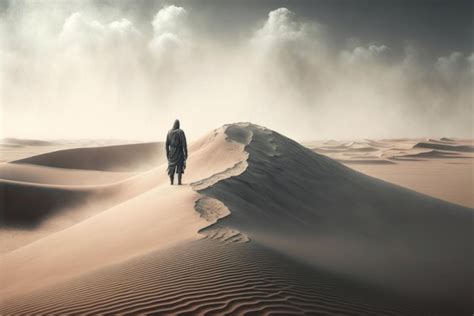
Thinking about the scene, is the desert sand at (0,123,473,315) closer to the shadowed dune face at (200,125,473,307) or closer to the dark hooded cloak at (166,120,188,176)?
the shadowed dune face at (200,125,473,307)

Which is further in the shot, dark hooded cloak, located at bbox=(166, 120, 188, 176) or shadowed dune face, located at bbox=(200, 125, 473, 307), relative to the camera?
dark hooded cloak, located at bbox=(166, 120, 188, 176)

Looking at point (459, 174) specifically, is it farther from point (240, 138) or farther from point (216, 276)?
point (216, 276)

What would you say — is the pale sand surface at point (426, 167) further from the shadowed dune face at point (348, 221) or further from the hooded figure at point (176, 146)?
the hooded figure at point (176, 146)

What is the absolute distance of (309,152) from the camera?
13055mm

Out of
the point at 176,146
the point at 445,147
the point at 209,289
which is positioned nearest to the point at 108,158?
the point at 176,146

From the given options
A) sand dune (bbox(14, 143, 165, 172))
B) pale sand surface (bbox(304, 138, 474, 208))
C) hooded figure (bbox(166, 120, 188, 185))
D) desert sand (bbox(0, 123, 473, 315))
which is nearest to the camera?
desert sand (bbox(0, 123, 473, 315))

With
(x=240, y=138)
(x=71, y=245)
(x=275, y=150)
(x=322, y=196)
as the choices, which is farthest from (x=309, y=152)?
(x=71, y=245)

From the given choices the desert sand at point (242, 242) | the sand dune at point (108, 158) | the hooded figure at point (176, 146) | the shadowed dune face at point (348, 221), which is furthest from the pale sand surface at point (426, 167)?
the sand dune at point (108, 158)

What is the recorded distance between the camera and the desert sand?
351cm

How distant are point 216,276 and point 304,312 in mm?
1016

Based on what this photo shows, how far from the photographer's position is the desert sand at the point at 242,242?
3508 mm

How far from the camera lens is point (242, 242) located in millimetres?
4773

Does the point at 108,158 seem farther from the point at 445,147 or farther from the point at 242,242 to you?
the point at 445,147

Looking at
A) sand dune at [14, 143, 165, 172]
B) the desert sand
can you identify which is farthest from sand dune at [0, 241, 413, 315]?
sand dune at [14, 143, 165, 172]
